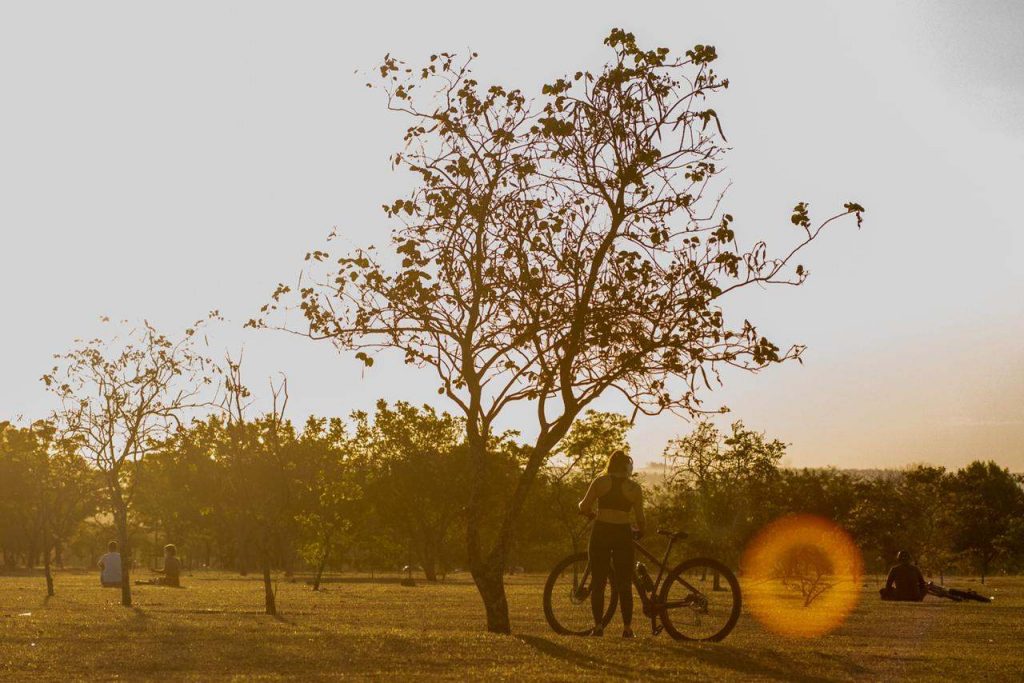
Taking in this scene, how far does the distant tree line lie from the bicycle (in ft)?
47.8

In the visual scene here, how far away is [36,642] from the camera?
16.3 m

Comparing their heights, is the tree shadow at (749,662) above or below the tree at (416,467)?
below

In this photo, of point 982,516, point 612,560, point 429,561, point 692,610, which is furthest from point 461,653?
point 982,516

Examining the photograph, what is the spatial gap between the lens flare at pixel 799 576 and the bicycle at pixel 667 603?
393cm

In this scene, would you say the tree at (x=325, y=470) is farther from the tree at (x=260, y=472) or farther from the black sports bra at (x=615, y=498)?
the black sports bra at (x=615, y=498)

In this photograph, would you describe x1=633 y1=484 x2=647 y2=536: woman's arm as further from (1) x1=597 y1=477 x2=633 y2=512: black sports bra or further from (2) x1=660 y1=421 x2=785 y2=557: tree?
(2) x1=660 y1=421 x2=785 y2=557: tree

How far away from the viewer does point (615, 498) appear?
16.0 metres

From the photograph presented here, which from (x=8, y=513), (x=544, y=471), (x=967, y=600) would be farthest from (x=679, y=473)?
(x=8, y=513)

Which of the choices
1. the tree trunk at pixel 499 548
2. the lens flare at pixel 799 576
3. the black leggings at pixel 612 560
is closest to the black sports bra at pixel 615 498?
the black leggings at pixel 612 560

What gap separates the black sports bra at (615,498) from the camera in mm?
15992

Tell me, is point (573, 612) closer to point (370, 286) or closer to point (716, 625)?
point (716, 625)

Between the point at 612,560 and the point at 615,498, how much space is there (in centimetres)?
87

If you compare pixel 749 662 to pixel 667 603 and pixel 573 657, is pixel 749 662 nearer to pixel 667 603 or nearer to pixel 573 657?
pixel 573 657

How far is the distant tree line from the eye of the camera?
157 ft
